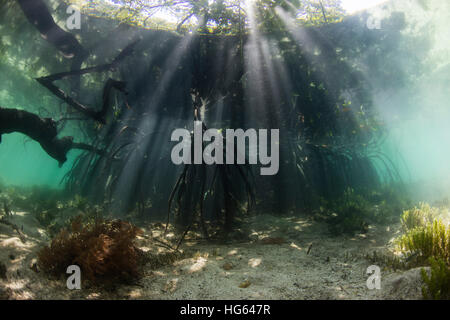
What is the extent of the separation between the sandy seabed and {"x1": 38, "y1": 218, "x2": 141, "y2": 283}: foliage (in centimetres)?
13

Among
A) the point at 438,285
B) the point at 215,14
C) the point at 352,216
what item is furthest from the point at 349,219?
the point at 215,14

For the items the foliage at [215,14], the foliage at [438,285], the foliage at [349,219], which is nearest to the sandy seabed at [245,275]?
the foliage at [438,285]

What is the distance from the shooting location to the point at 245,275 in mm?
3205

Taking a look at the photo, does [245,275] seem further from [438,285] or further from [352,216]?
[352,216]

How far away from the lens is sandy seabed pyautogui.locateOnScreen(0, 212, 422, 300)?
7.77 ft

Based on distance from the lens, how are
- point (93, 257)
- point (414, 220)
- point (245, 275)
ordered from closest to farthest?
point (93, 257), point (245, 275), point (414, 220)

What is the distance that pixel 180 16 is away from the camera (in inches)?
292

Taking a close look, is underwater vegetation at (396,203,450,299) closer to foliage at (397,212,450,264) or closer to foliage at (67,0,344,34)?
foliage at (397,212,450,264)

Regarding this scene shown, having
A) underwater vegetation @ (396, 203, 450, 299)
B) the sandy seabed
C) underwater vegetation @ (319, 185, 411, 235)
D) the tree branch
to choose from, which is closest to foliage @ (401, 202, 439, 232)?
the sandy seabed

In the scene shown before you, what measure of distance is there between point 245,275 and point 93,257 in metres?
2.10

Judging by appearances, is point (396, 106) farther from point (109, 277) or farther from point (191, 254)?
point (109, 277)

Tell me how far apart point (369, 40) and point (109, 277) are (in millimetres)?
10756

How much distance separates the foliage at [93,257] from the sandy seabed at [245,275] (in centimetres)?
13
